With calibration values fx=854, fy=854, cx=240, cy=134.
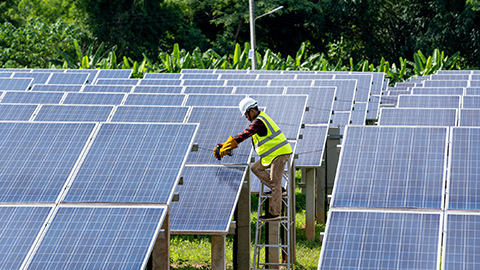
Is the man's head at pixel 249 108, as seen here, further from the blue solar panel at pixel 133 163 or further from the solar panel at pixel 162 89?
the solar panel at pixel 162 89

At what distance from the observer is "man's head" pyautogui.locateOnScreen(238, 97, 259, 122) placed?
35.3 feet

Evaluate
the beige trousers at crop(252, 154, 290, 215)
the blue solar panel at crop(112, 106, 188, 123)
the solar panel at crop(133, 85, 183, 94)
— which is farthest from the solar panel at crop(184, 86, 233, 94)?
the beige trousers at crop(252, 154, 290, 215)

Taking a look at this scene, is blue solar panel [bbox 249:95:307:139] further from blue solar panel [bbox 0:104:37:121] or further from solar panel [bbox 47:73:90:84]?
solar panel [bbox 47:73:90:84]

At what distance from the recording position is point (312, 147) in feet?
49.9

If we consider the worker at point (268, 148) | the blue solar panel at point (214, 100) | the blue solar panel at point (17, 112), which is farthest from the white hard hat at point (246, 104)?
the blue solar panel at point (17, 112)

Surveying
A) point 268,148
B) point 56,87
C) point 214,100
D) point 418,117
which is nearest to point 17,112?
point 214,100

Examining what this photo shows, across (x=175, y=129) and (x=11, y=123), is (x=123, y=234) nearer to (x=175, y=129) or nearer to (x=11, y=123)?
(x=175, y=129)

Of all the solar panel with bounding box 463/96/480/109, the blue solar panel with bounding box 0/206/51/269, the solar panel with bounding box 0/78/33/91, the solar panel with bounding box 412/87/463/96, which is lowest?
the blue solar panel with bounding box 0/206/51/269

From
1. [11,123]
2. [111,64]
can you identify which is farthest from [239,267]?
[111,64]

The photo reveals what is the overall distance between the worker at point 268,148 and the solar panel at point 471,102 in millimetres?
6139

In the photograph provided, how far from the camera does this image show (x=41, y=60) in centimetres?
4234

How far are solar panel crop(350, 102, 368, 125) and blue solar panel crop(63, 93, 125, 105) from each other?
525 cm

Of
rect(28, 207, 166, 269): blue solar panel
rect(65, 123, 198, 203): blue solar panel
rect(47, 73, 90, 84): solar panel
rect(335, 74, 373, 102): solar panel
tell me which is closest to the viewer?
rect(28, 207, 166, 269): blue solar panel

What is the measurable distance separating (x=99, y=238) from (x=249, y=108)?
3.65 metres
